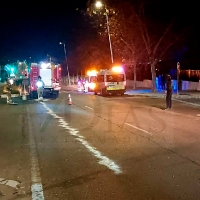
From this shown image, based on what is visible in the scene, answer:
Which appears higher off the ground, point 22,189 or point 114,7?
point 114,7

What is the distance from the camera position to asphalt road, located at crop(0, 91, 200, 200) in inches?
280

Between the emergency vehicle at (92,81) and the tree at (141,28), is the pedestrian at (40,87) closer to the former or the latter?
the emergency vehicle at (92,81)

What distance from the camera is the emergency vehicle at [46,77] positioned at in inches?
1393

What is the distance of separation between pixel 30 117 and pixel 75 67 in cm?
6306

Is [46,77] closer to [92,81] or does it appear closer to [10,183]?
[92,81]

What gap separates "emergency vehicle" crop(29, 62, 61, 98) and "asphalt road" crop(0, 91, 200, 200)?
738 inches

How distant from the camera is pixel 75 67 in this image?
8206 cm

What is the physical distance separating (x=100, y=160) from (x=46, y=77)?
26.9 metres

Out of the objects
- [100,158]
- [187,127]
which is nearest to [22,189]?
[100,158]

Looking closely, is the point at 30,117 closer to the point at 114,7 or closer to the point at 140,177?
the point at 140,177

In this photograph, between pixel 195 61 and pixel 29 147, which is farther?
pixel 195 61

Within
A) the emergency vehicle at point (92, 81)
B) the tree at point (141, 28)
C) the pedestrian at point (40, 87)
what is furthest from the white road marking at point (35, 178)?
the emergency vehicle at point (92, 81)

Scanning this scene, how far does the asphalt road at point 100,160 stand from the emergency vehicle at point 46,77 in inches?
738

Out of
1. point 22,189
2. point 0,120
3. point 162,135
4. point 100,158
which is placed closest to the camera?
point 22,189
